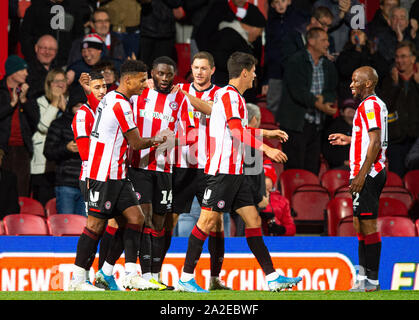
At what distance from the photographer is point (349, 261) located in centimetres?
833

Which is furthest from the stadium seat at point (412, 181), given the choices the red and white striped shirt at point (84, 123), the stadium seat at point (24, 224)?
the red and white striped shirt at point (84, 123)

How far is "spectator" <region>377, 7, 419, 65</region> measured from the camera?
11.6 m

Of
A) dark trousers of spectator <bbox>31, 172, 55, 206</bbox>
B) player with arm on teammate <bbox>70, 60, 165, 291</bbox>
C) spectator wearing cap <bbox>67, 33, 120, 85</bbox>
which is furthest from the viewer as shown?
spectator wearing cap <bbox>67, 33, 120, 85</bbox>

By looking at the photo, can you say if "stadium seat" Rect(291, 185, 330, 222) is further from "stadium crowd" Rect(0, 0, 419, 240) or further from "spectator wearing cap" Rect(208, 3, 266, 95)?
"spectator wearing cap" Rect(208, 3, 266, 95)

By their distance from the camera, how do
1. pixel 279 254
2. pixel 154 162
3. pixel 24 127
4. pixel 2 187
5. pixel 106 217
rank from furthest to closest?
pixel 24 127 → pixel 2 187 → pixel 279 254 → pixel 154 162 → pixel 106 217

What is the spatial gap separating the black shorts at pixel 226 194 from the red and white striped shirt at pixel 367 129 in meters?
0.97

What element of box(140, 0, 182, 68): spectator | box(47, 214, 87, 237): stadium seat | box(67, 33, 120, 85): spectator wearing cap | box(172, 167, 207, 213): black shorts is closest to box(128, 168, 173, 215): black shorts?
box(172, 167, 207, 213): black shorts

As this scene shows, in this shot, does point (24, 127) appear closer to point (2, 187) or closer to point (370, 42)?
point (2, 187)

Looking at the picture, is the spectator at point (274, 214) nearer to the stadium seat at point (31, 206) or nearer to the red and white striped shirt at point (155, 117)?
the red and white striped shirt at point (155, 117)

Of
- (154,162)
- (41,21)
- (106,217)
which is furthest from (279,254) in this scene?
(41,21)

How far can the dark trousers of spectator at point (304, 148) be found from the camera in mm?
10516

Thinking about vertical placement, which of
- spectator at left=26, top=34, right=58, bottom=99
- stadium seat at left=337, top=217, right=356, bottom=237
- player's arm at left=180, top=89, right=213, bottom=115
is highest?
spectator at left=26, top=34, right=58, bottom=99

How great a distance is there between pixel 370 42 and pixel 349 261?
4.22 meters

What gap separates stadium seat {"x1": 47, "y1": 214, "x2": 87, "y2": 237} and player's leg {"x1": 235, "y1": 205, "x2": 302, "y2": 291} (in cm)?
263
